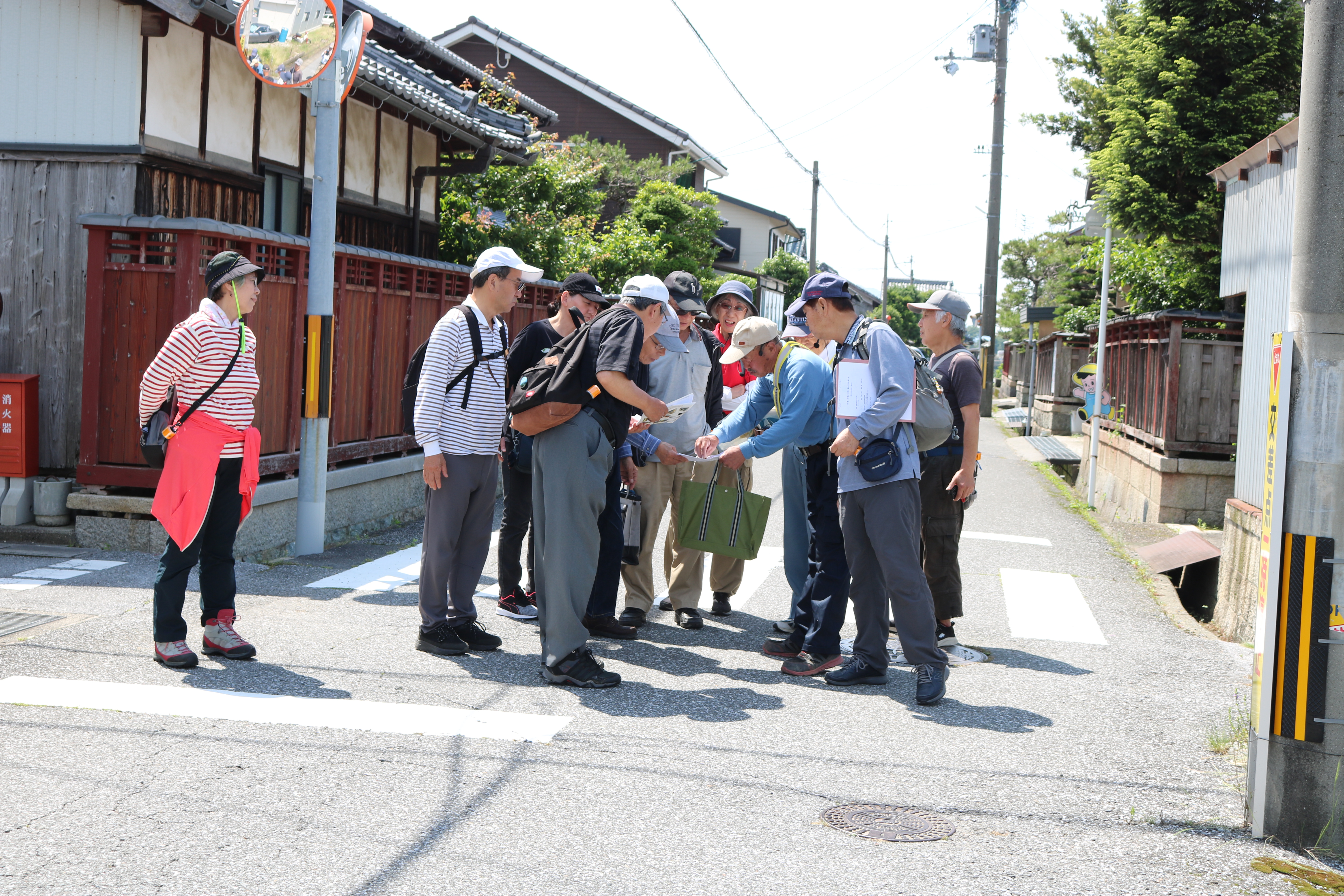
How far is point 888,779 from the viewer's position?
4336 millimetres

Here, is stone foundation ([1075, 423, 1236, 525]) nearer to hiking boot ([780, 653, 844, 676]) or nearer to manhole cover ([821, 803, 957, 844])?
hiking boot ([780, 653, 844, 676])

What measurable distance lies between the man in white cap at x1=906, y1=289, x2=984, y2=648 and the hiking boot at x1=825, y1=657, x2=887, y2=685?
71cm

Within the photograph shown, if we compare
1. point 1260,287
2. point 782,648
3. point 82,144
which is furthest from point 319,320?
point 1260,287

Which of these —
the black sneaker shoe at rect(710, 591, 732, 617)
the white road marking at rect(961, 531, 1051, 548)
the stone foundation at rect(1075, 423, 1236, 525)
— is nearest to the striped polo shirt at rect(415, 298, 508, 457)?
the black sneaker shoe at rect(710, 591, 732, 617)

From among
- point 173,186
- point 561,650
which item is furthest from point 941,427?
Result: point 173,186

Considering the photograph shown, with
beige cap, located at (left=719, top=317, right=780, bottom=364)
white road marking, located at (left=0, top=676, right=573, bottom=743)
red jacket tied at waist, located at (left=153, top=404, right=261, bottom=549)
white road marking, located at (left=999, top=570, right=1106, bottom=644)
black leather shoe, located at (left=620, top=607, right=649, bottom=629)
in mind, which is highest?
beige cap, located at (left=719, top=317, right=780, bottom=364)

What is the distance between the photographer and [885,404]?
520cm

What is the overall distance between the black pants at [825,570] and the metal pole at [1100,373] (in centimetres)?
841

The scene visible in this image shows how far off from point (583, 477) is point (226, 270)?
2.02 meters

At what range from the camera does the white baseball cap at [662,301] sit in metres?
5.43

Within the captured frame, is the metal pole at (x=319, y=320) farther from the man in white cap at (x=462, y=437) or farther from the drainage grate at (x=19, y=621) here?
the man in white cap at (x=462, y=437)

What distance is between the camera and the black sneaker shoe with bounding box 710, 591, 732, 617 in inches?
284

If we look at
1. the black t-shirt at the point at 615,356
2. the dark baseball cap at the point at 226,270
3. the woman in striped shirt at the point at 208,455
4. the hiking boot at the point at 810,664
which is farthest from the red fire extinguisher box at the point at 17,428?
the hiking boot at the point at 810,664

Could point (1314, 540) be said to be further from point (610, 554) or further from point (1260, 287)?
point (1260, 287)
